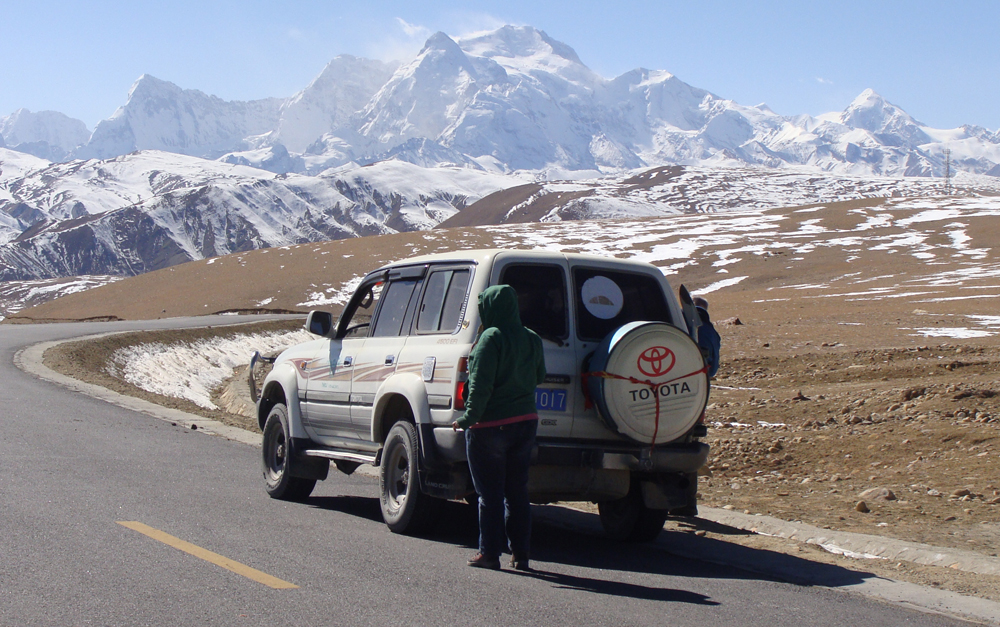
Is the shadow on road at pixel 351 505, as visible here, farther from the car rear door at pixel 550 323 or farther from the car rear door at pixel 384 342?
the car rear door at pixel 550 323

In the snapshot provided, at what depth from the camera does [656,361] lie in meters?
6.67

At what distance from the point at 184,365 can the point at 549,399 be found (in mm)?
23952

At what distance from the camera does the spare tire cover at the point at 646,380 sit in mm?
6598

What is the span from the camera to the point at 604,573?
6301 millimetres

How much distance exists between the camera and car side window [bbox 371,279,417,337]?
7.84m

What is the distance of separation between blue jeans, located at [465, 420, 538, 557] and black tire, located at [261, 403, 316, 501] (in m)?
3.08

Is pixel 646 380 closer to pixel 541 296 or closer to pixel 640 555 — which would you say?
pixel 541 296

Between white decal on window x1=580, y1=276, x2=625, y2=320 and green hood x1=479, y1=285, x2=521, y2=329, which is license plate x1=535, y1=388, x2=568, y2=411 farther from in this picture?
green hood x1=479, y1=285, x2=521, y2=329

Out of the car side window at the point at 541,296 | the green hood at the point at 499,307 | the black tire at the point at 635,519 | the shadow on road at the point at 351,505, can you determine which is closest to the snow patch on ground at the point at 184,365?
the shadow on road at the point at 351,505

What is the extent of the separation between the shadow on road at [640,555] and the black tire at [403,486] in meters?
0.21

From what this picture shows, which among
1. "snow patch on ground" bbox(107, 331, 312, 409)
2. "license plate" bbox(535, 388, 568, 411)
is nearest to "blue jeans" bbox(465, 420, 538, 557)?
"license plate" bbox(535, 388, 568, 411)

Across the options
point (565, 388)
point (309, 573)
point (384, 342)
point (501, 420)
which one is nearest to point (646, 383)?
point (565, 388)

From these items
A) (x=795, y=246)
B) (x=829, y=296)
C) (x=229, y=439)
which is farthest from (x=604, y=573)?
(x=795, y=246)

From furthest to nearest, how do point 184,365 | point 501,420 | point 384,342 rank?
point 184,365, point 384,342, point 501,420
